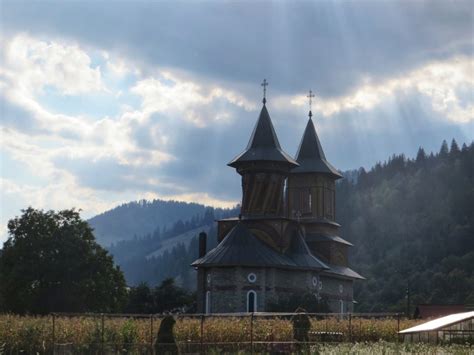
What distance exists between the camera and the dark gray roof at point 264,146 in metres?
59.9

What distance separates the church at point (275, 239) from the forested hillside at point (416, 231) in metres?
35.8

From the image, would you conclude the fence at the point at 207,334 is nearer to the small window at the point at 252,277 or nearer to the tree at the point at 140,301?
the small window at the point at 252,277

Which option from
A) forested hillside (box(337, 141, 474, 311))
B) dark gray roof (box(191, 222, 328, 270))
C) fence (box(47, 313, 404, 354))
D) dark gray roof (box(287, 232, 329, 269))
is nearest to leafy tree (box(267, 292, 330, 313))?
dark gray roof (box(191, 222, 328, 270))

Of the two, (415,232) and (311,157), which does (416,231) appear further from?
(311,157)

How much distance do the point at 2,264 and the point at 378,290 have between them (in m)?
69.0

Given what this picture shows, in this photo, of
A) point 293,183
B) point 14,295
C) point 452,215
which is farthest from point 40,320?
point 452,215

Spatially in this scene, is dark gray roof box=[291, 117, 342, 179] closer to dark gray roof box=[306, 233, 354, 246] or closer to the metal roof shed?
dark gray roof box=[306, 233, 354, 246]

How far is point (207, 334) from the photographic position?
114ft

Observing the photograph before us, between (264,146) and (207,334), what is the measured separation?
90.3 feet

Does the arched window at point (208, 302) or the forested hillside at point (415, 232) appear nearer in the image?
the arched window at point (208, 302)

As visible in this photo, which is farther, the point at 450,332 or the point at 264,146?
the point at 264,146

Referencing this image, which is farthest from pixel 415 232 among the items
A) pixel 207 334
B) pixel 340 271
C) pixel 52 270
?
pixel 207 334


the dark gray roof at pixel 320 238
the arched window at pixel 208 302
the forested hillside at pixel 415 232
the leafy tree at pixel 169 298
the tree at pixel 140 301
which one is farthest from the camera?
the forested hillside at pixel 415 232

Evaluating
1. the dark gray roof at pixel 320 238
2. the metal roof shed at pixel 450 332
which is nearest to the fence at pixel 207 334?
the metal roof shed at pixel 450 332
